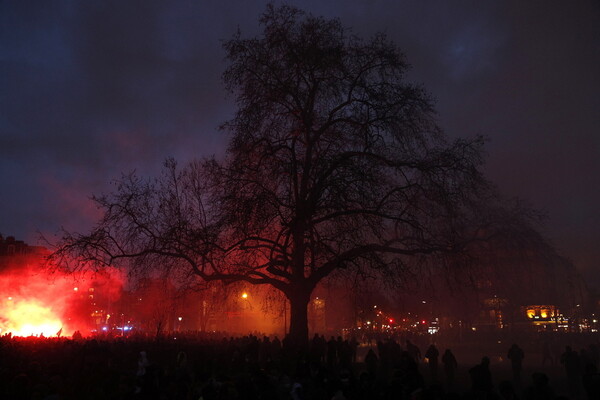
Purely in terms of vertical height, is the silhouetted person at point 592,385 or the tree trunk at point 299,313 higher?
the tree trunk at point 299,313

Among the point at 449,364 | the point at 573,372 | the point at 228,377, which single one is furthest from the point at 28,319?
the point at 573,372

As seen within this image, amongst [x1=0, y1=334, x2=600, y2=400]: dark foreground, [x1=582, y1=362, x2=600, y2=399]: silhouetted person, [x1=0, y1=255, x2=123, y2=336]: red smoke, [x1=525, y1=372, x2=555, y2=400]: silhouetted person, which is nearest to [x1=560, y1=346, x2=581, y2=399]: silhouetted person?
[x1=0, y1=334, x2=600, y2=400]: dark foreground

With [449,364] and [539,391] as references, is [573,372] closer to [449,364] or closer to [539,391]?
[449,364]

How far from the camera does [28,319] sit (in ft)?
158

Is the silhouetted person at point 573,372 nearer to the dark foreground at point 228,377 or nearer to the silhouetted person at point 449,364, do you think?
the dark foreground at point 228,377

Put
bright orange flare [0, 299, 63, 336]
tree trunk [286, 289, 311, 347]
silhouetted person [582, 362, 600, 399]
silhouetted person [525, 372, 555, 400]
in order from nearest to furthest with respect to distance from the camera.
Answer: silhouetted person [525, 372, 555, 400] < silhouetted person [582, 362, 600, 399] < tree trunk [286, 289, 311, 347] < bright orange flare [0, 299, 63, 336]

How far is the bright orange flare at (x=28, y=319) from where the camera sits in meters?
45.8

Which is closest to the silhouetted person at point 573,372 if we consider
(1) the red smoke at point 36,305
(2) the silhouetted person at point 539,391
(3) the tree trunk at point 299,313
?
(2) the silhouetted person at point 539,391

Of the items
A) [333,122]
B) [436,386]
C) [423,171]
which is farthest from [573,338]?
[436,386]

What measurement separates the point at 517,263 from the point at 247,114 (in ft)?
52.5

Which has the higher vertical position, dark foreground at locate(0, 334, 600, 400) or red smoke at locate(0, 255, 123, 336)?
red smoke at locate(0, 255, 123, 336)

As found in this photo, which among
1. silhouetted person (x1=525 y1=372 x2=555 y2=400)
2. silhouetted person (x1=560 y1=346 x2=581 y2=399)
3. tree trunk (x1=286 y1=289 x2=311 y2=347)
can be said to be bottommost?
silhouetted person (x1=560 y1=346 x2=581 y2=399)

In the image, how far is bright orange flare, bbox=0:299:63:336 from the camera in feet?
150

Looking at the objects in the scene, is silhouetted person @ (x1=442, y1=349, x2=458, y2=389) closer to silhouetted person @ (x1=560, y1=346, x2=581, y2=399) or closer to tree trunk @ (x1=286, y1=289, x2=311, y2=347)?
silhouetted person @ (x1=560, y1=346, x2=581, y2=399)
